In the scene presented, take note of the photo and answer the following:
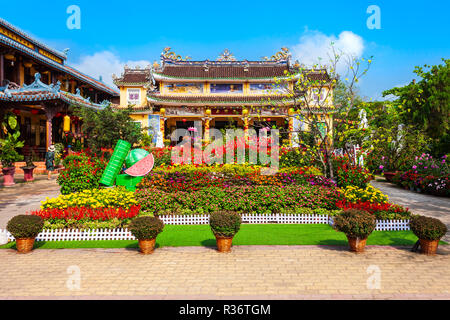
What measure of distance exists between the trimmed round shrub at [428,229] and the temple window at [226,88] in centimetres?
2389

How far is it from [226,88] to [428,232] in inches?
966

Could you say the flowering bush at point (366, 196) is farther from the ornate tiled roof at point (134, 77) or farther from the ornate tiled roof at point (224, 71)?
the ornate tiled roof at point (134, 77)

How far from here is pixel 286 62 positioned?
2902 centimetres

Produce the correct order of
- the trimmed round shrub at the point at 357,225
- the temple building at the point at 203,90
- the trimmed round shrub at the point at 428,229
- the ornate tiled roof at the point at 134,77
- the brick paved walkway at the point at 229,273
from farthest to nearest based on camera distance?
the ornate tiled roof at the point at 134,77 → the temple building at the point at 203,90 → the trimmed round shrub at the point at 357,225 → the trimmed round shrub at the point at 428,229 → the brick paved walkway at the point at 229,273

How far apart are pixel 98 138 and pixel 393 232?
1185 cm

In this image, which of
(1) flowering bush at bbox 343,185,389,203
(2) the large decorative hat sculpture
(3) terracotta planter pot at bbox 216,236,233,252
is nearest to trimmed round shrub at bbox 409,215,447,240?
(1) flowering bush at bbox 343,185,389,203

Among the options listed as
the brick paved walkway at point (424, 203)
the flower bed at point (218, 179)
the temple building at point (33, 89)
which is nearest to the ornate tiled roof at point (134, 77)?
the temple building at point (33, 89)

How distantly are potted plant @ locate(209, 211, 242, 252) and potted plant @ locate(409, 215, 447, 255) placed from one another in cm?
350

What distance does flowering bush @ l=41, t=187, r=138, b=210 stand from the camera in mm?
7828

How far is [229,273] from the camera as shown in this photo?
16.2 ft

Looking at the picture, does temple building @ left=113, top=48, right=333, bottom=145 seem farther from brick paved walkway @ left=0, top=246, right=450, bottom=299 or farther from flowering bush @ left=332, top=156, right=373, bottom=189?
brick paved walkway @ left=0, top=246, right=450, bottom=299

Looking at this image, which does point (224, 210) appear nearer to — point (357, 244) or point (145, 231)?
point (145, 231)

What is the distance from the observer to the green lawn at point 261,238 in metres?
6.48

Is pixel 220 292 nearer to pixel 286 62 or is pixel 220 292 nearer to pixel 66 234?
pixel 66 234
